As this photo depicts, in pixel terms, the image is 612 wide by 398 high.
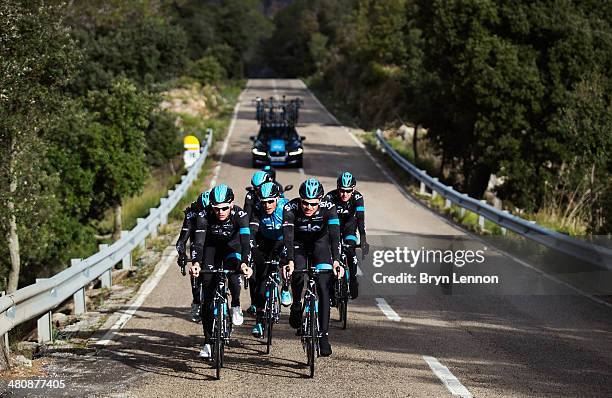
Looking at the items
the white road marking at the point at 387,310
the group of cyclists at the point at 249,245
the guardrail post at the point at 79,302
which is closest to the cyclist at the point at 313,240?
the group of cyclists at the point at 249,245

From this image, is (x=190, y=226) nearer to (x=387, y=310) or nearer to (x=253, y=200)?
(x=253, y=200)

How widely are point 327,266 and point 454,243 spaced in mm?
10932

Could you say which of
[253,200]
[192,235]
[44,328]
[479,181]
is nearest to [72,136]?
[479,181]

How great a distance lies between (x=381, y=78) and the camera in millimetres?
66750

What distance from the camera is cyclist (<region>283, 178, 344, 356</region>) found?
10484 mm

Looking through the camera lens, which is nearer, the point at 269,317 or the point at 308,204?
the point at 308,204

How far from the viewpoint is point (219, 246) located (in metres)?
10.9

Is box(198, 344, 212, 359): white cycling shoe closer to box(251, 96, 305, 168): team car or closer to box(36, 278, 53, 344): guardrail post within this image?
box(36, 278, 53, 344): guardrail post

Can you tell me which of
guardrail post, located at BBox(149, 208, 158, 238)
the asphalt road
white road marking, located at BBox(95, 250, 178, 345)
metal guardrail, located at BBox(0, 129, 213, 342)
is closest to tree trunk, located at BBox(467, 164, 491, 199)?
guardrail post, located at BBox(149, 208, 158, 238)

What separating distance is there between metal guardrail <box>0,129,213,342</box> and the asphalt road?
0.80m

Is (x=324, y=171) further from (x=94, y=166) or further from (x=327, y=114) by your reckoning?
(x=327, y=114)

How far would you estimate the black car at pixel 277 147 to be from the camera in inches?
1423

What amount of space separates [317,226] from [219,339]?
5.94 feet

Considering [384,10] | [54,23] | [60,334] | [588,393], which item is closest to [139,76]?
[384,10]
